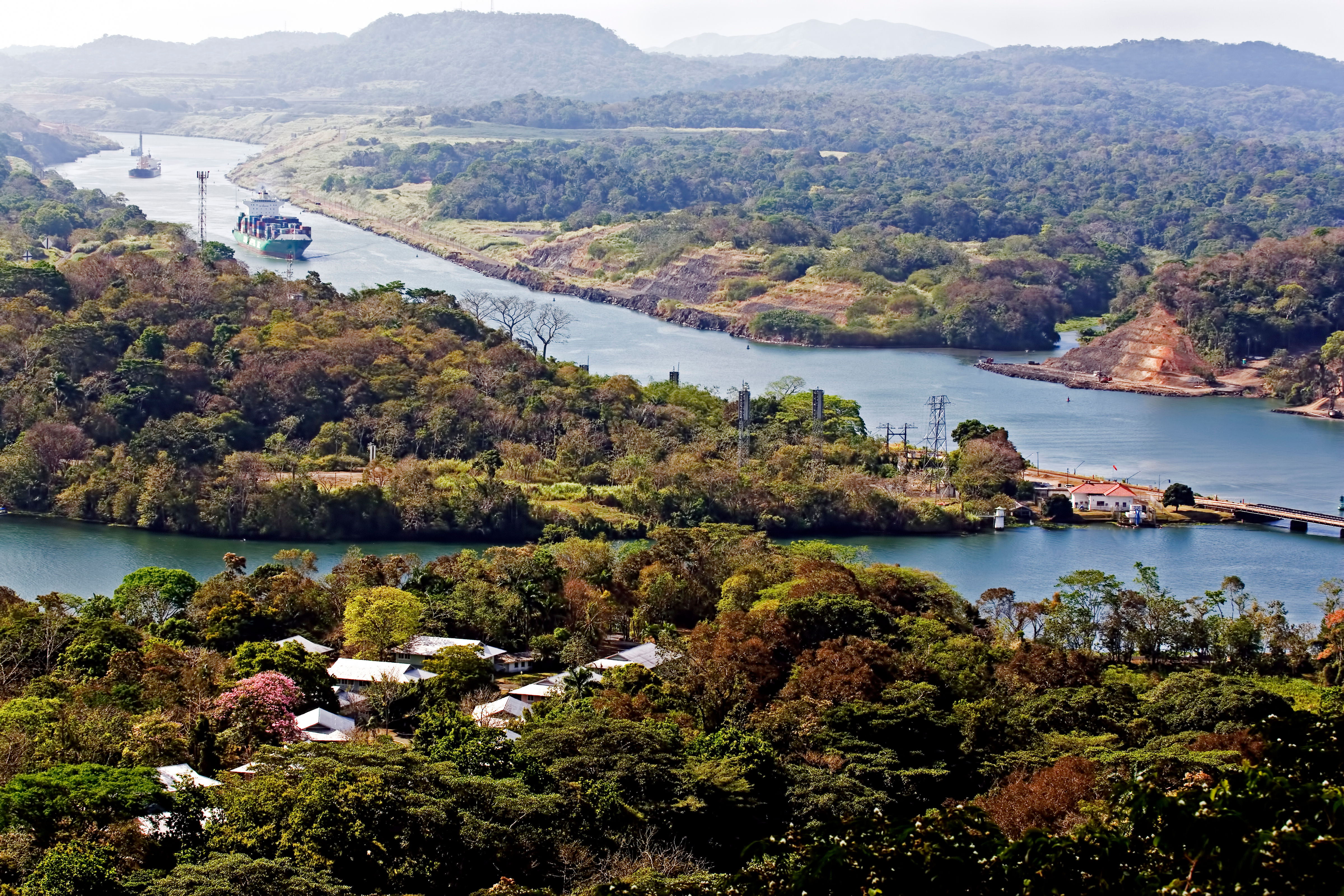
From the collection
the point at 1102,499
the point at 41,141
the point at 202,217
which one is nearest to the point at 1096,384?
the point at 1102,499

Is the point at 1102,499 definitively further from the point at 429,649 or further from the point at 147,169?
the point at 147,169

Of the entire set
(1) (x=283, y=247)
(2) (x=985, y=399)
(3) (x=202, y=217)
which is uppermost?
(3) (x=202, y=217)

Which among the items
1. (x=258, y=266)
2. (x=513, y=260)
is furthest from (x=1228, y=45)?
(x=258, y=266)

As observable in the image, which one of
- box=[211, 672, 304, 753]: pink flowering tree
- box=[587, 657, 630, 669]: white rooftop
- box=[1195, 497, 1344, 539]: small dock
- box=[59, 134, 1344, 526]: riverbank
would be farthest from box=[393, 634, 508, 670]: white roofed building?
box=[59, 134, 1344, 526]: riverbank

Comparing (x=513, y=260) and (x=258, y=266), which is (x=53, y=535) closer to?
(x=258, y=266)

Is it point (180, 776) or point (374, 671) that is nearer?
point (180, 776)

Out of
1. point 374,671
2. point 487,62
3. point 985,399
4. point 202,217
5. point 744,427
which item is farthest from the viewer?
point 487,62

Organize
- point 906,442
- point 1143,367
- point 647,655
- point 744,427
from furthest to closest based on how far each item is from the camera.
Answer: point 1143,367
point 906,442
point 744,427
point 647,655

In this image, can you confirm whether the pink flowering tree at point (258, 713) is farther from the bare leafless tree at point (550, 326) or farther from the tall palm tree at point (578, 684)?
the bare leafless tree at point (550, 326)
